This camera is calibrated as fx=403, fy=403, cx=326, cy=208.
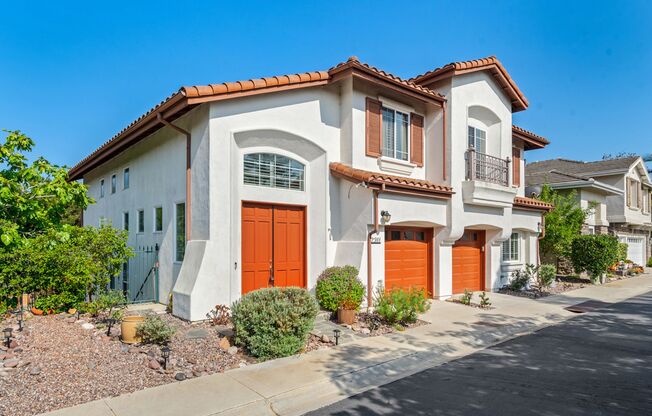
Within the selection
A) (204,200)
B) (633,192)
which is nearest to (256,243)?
(204,200)

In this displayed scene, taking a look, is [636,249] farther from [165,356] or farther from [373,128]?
[165,356]

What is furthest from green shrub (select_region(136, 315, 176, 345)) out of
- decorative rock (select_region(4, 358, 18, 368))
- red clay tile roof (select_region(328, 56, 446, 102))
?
red clay tile roof (select_region(328, 56, 446, 102))

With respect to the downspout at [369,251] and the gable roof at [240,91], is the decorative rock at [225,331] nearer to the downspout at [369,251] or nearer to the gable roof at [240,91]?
the downspout at [369,251]

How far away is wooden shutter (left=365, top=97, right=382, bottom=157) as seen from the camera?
36.7ft

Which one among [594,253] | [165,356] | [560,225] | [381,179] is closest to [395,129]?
[381,179]

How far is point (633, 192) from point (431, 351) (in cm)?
2710

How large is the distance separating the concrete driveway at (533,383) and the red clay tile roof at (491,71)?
8.11 m

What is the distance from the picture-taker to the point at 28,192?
723 centimetres

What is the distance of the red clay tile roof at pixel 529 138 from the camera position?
1653 centimetres

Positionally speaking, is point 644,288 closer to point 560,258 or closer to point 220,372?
point 560,258

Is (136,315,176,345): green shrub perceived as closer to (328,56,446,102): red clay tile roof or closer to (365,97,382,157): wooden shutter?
(365,97,382,157): wooden shutter

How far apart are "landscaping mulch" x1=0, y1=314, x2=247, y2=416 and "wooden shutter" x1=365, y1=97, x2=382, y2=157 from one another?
6288mm

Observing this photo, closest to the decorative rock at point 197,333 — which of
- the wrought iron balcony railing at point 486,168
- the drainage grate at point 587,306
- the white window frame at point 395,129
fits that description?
the white window frame at point 395,129

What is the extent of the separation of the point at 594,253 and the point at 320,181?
13.8m
